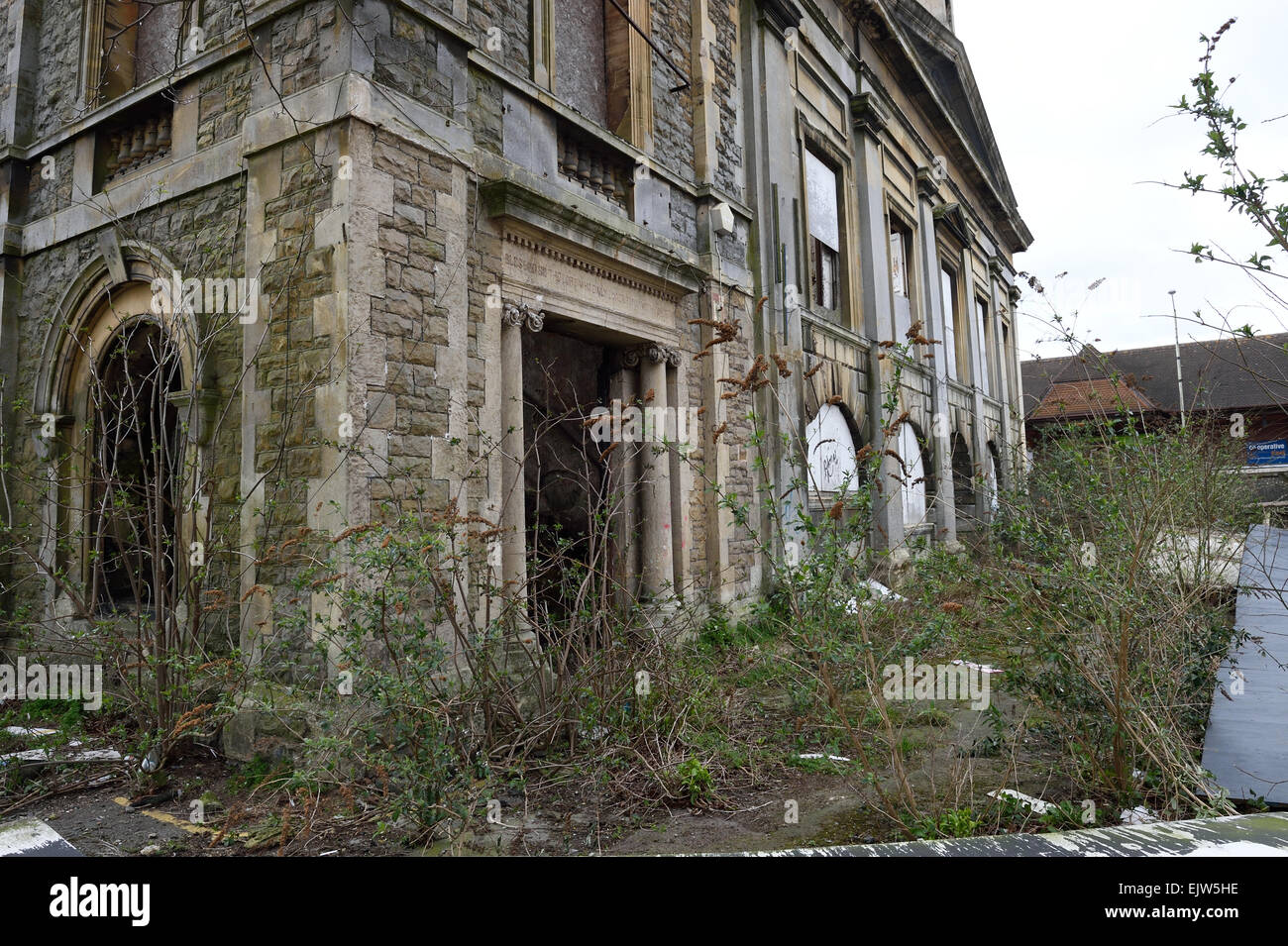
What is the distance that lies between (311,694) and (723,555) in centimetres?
450

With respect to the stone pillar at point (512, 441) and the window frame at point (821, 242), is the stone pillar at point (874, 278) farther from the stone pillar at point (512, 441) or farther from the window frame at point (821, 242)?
the stone pillar at point (512, 441)

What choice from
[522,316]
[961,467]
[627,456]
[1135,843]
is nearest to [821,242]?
[627,456]

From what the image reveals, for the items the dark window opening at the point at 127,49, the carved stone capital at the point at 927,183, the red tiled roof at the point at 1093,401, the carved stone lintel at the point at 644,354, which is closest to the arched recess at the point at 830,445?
the red tiled roof at the point at 1093,401

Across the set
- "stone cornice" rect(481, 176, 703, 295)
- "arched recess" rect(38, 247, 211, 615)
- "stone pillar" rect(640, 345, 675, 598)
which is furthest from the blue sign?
"arched recess" rect(38, 247, 211, 615)

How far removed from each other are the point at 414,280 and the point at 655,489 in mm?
3209

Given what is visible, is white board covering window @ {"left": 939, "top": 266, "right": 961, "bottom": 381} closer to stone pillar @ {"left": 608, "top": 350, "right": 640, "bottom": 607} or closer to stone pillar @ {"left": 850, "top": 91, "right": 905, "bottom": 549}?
stone pillar @ {"left": 850, "top": 91, "right": 905, "bottom": 549}

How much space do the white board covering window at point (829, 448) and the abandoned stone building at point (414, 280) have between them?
62 millimetres

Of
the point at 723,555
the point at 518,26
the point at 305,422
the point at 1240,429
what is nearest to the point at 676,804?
the point at 305,422

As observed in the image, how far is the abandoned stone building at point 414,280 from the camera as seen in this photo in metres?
Answer: 4.95

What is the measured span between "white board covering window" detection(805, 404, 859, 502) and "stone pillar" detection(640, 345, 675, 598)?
2747 millimetres

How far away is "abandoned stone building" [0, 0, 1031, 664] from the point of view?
4945mm

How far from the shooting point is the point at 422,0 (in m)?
5.24

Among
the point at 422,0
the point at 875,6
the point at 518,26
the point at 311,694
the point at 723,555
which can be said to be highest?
the point at 875,6
